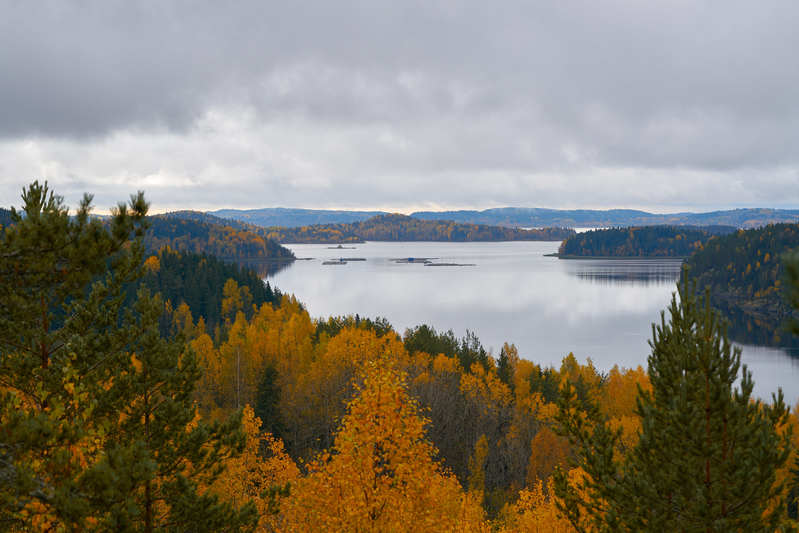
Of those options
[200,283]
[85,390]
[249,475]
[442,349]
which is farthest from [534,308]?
[85,390]

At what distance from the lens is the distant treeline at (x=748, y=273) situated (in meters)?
120

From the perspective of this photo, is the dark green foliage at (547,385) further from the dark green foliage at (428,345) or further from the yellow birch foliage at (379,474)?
the yellow birch foliage at (379,474)

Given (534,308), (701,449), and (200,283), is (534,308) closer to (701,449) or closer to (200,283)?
(200,283)

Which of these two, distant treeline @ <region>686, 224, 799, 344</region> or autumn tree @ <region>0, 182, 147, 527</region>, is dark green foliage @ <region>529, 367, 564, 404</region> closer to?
autumn tree @ <region>0, 182, 147, 527</region>

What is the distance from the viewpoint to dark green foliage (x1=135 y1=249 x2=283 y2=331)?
10631 cm

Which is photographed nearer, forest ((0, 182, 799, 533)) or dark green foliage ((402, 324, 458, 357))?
forest ((0, 182, 799, 533))

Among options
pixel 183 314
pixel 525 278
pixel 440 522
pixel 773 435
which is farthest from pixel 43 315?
pixel 525 278

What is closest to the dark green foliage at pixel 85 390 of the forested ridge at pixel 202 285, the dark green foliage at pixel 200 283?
the forested ridge at pixel 202 285

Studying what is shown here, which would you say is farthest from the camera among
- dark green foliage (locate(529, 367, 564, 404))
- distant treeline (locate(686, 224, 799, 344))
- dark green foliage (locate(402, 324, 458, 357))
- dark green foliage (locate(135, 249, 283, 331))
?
distant treeline (locate(686, 224, 799, 344))

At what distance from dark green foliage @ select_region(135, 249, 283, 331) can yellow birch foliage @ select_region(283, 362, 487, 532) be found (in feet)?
314

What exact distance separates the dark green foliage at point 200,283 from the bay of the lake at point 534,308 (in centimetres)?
1336

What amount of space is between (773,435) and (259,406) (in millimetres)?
34819

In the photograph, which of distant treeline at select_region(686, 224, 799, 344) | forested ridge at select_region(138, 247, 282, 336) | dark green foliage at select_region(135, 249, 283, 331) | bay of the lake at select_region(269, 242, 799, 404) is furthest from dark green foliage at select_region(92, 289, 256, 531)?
distant treeline at select_region(686, 224, 799, 344)

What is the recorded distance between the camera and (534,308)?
394ft
